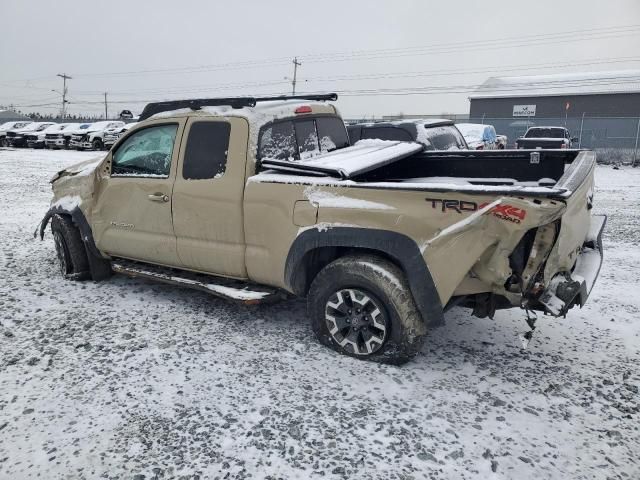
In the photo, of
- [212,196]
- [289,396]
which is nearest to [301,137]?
[212,196]

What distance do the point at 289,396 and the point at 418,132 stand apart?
22.1 feet

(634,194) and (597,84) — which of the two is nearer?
(634,194)

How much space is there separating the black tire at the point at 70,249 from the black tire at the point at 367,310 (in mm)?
3006

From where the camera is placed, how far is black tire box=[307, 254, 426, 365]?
3.46 m

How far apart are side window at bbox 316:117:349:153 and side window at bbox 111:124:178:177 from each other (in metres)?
1.39

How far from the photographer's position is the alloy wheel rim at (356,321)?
11.7 ft

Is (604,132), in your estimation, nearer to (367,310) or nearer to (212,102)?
(212,102)

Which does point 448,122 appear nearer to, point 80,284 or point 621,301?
point 621,301

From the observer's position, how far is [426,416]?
10.1ft

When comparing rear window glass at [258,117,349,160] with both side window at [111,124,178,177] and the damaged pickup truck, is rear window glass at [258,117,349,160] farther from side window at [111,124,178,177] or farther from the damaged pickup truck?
side window at [111,124,178,177]

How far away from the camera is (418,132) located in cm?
898

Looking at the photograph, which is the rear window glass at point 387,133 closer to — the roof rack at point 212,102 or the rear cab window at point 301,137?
the rear cab window at point 301,137

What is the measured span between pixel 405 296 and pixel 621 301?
2880 millimetres

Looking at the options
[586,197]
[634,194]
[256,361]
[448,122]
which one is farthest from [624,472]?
[634,194]
